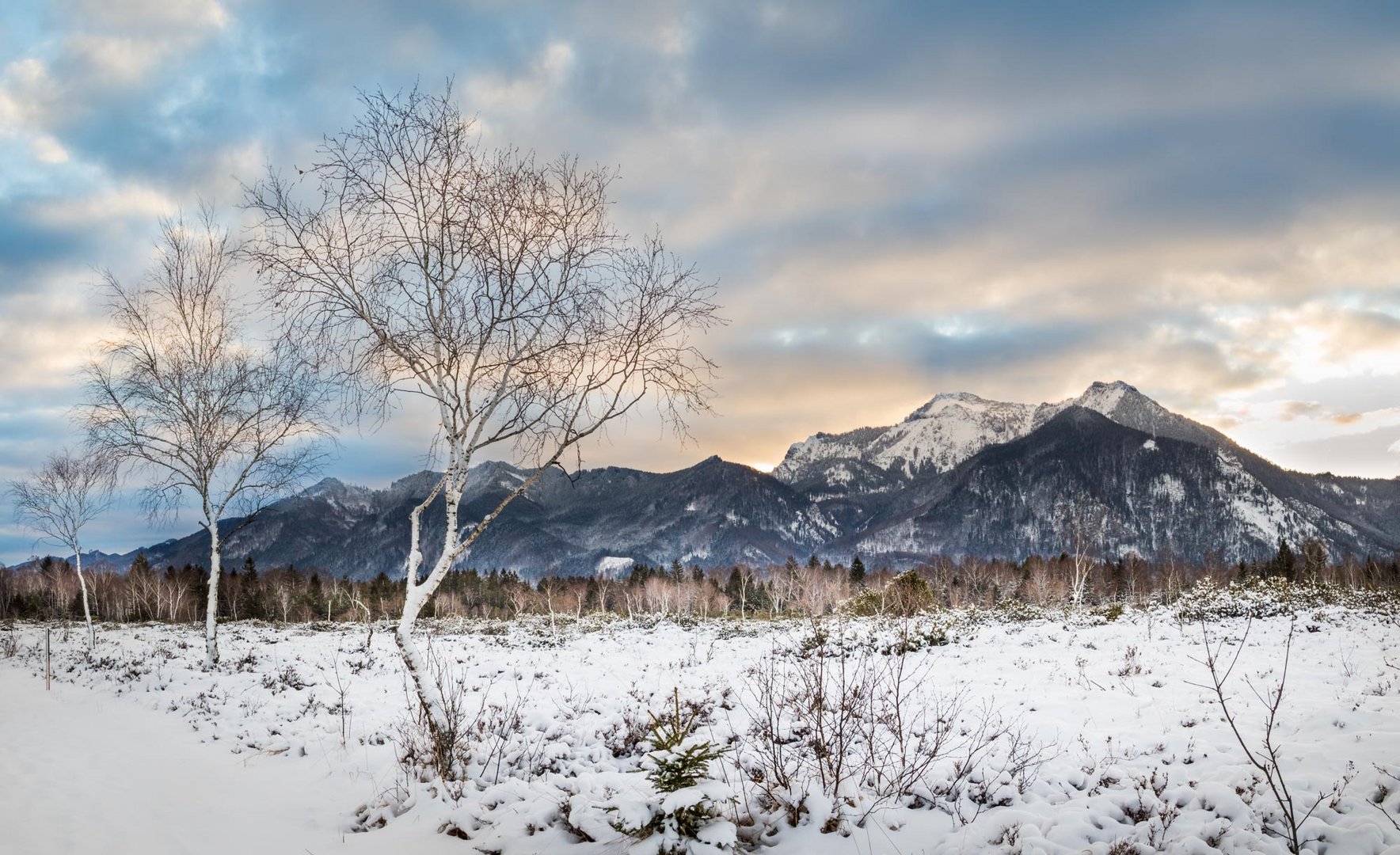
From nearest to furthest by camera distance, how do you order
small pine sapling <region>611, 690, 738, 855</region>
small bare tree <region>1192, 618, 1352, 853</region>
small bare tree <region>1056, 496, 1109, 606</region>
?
1. small bare tree <region>1192, 618, 1352, 853</region>
2. small pine sapling <region>611, 690, 738, 855</region>
3. small bare tree <region>1056, 496, 1109, 606</region>

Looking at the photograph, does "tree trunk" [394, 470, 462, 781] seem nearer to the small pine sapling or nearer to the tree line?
the small pine sapling

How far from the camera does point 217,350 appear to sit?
1920 centimetres

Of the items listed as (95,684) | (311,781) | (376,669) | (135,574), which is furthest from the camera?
(135,574)

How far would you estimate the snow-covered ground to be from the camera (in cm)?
628

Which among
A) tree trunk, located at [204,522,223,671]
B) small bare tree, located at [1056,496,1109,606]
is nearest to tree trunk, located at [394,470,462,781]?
tree trunk, located at [204,522,223,671]

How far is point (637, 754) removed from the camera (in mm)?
10156

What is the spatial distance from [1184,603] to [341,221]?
36.7 m

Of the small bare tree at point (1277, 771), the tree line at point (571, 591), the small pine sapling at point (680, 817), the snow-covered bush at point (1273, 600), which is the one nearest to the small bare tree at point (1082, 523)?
the tree line at point (571, 591)

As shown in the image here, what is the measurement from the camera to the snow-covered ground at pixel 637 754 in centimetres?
628

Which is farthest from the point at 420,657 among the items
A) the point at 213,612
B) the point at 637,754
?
the point at 213,612

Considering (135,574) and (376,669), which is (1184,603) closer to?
(376,669)

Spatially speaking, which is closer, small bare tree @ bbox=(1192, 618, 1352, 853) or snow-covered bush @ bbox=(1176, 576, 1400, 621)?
small bare tree @ bbox=(1192, 618, 1352, 853)

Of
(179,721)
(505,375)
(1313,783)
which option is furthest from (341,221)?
(1313,783)

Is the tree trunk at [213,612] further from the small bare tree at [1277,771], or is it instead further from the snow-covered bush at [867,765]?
the small bare tree at [1277,771]
